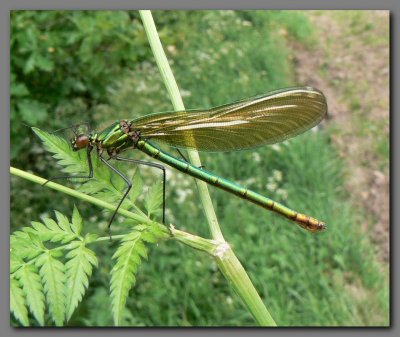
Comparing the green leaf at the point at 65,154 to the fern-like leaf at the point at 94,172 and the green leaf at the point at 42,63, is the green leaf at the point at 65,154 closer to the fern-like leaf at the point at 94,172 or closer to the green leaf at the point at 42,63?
the fern-like leaf at the point at 94,172

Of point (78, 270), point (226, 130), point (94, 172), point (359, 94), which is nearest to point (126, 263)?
point (78, 270)

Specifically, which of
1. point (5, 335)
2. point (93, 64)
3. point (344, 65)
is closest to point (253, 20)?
point (344, 65)

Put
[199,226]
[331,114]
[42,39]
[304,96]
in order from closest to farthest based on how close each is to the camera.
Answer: [304,96] < [42,39] < [199,226] < [331,114]

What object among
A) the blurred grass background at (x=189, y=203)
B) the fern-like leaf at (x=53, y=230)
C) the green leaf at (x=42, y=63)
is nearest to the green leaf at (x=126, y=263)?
the fern-like leaf at (x=53, y=230)

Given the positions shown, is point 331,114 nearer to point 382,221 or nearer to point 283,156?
point 283,156

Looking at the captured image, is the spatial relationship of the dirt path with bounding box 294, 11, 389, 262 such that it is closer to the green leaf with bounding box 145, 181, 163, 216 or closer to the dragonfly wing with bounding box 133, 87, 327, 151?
the dragonfly wing with bounding box 133, 87, 327, 151

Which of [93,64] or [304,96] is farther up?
[93,64]
